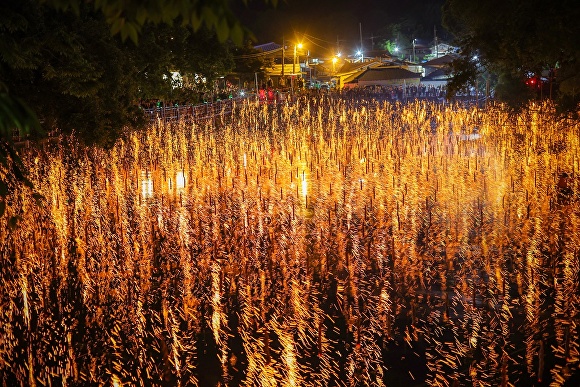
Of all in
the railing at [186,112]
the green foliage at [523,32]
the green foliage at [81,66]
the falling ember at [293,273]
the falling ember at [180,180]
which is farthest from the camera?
the railing at [186,112]

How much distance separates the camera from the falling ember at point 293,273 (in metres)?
8.81

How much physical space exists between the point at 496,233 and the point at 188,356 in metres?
7.08

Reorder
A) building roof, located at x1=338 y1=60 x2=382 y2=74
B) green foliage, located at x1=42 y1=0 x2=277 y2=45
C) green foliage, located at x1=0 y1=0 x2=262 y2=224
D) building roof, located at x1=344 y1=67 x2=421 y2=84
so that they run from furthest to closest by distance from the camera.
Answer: building roof, located at x1=338 y1=60 x2=382 y2=74, building roof, located at x1=344 y1=67 x2=421 y2=84, green foliage, located at x1=0 y1=0 x2=262 y2=224, green foliage, located at x1=42 y1=0 x2=277 y2=45

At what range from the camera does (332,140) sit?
2795 cm

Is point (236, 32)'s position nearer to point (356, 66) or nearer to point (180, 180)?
point (180, 180)

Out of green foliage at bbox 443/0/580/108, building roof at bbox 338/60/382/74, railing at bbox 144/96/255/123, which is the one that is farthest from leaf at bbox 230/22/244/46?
building roof at bbox 338/60/382/74

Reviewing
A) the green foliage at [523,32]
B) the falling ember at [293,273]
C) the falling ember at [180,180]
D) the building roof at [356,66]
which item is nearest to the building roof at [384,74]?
the building roof at [356,66]

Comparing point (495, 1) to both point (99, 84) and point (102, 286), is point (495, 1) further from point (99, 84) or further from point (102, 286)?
point (102, 286)

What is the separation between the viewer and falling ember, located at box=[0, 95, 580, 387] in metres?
8.81

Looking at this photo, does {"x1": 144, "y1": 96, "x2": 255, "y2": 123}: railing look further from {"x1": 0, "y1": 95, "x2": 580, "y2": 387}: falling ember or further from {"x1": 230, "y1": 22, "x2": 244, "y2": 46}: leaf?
{"x1": 230, "y1": 22, "x2": 244, "y2": 46}: leaf

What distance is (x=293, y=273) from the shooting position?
1185 cm

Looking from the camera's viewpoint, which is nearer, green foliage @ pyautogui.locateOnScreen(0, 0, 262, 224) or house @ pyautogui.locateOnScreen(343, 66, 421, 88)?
green foliage @ pyautogui.locateOnScreen(0, 0, 262, 224)

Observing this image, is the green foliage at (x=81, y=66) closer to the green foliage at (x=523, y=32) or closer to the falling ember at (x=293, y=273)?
the falling ember at (x=293, y=273)

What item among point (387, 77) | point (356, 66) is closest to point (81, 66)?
point (387, 77)
